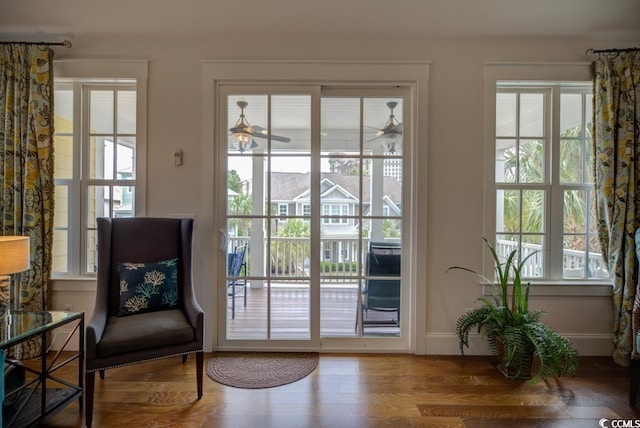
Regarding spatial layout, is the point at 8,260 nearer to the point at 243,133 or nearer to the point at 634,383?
the point at 243,133

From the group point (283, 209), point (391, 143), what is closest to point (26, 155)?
point (283, 209)

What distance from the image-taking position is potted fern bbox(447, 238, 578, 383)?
2.09 meters

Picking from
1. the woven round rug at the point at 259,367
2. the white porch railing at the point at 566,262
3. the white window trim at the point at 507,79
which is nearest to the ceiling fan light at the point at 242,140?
the woven round rug at the point at 259,367

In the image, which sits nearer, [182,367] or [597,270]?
[182,367]

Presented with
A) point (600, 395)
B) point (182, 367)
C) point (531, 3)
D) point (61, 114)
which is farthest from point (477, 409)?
point (61, 114)

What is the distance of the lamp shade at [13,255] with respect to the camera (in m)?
1.83

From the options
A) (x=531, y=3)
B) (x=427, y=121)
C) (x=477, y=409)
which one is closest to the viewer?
(x=477, y=409)

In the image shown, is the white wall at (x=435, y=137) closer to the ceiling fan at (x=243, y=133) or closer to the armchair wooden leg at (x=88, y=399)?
the ceiling fan at (x=243, y=133)

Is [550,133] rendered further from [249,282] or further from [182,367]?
[182,367]

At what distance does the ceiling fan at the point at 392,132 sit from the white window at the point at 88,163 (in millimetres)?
2064

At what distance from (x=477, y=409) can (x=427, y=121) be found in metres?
2.03

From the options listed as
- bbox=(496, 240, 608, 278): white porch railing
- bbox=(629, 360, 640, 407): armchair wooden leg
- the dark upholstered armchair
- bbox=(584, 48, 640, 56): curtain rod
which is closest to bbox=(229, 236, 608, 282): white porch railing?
bbox=(496, 240, 608, 278): white porch railing

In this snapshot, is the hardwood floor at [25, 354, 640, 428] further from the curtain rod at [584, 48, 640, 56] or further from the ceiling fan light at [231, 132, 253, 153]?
the curtain rod at [584, 48, 640, 56]

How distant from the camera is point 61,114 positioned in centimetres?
272
